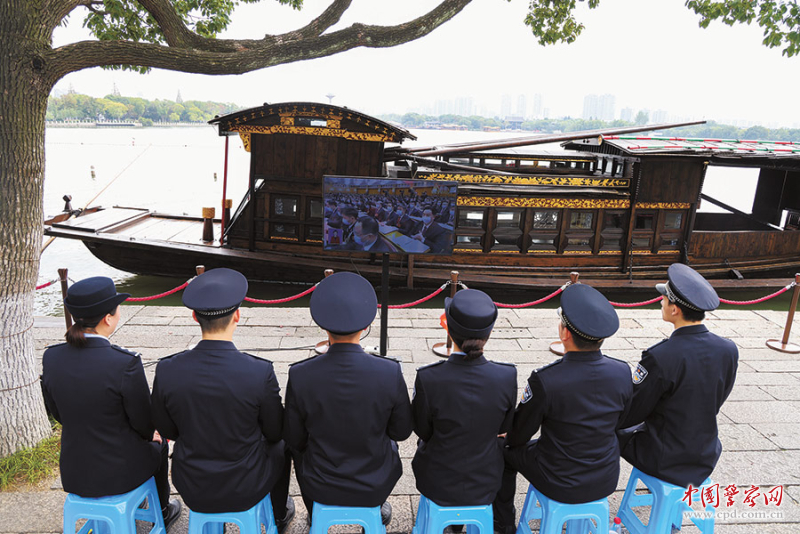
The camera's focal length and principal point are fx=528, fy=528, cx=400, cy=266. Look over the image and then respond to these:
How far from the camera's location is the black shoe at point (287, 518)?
3105 mm

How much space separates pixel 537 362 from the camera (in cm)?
595

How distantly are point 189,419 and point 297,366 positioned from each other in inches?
21.5

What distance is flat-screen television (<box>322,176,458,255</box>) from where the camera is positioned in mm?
4898

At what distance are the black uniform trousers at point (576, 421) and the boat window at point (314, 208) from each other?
663 centimetres

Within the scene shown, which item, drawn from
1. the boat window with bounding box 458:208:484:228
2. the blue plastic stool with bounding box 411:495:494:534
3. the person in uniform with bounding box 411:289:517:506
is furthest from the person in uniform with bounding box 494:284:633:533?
the boat window with bounding box 458:208:484:228

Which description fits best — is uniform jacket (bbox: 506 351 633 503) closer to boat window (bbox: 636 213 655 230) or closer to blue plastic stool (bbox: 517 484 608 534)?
blue plastic stool (bbox: 517 484 608 534)

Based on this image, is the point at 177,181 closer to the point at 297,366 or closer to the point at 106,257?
the point at 106,257

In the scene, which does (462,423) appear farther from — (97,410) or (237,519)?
(97,410)

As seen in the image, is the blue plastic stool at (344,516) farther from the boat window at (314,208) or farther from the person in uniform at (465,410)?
the boat window at (314,208)

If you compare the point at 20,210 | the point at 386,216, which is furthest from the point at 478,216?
the point at 20,210

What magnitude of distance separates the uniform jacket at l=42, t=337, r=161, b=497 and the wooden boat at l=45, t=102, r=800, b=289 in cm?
623

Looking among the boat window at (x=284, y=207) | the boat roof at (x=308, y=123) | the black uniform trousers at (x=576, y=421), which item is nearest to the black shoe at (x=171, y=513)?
the black uniform trousers at (x=576, y=421)

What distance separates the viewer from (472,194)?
884 cm

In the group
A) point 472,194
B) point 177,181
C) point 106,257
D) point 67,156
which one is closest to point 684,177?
point 472,194
